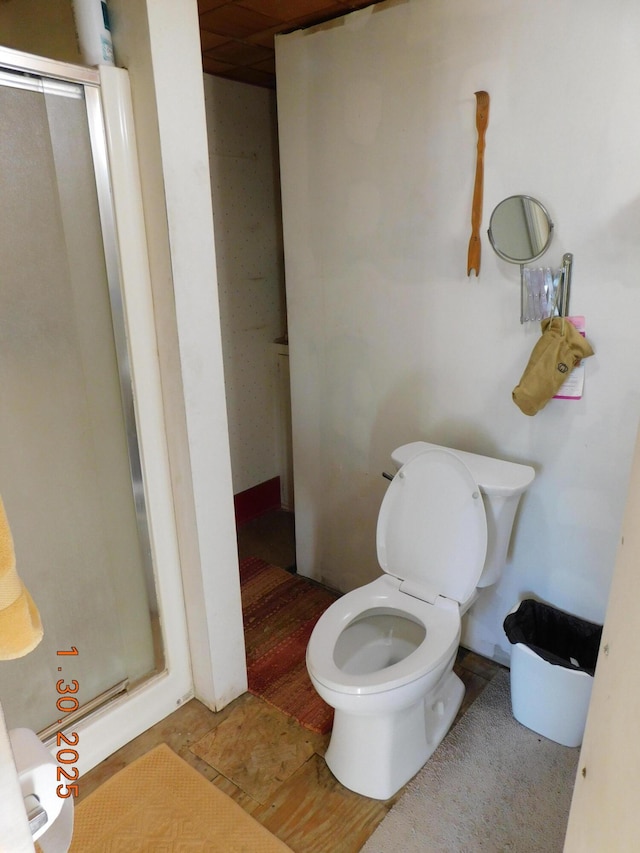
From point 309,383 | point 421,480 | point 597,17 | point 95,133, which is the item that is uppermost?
point 597,17

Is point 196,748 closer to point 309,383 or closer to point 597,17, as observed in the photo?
point 309,383

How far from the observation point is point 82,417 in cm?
159

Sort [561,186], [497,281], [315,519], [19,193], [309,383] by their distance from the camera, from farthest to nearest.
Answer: [315,519] → [309,383] → [497,281] → [561,186] → [19,193]

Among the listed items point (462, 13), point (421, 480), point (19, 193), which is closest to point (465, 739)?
point (421, 480)

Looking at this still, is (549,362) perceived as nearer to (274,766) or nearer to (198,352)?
(198,352)

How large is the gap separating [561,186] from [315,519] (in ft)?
5.09

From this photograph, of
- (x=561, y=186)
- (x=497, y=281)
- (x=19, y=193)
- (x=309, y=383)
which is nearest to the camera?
(x=19, y=193)

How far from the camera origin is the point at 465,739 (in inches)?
70.7

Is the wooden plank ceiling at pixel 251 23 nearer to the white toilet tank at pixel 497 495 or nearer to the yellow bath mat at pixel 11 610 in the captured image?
the white toilet tank at pixel 497 495

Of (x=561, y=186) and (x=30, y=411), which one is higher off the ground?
(x=561, y=186)

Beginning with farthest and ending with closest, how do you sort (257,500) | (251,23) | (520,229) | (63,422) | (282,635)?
(257,500) → (282,635) → (251,23) → (520,229) → (63,422)

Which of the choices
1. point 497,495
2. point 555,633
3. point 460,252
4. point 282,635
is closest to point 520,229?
point 460,252

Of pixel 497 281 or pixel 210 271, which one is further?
pixel 497 281

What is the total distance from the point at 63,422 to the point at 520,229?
1365 mm
